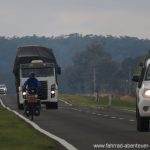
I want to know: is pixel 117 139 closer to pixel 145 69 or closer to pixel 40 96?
pixel 145 69

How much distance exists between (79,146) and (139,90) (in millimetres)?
4227

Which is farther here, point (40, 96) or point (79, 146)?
point (40, 96)

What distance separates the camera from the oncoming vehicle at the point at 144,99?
60.7 ft

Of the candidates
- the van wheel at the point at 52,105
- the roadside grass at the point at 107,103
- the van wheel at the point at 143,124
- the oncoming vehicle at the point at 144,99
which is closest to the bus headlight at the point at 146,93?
the oncoming vehicle at the point at 144,99

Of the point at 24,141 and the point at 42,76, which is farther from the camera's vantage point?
the point at 42,76

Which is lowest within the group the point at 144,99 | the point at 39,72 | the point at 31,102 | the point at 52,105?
the point at 52,105

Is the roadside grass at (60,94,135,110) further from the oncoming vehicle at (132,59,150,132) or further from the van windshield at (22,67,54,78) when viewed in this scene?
the oncoming vehicle at (132,59,150,132)

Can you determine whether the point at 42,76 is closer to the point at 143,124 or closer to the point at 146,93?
the point at 143,124

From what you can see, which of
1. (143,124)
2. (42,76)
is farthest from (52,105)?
(143,124)

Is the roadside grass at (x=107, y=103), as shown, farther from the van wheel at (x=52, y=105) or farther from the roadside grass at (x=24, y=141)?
the roadside grass at (x=24, y=141)

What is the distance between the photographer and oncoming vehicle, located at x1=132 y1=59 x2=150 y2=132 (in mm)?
18516

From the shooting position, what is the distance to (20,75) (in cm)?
4219

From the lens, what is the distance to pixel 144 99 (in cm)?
1852

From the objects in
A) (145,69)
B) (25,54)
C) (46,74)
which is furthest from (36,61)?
(145,69)
